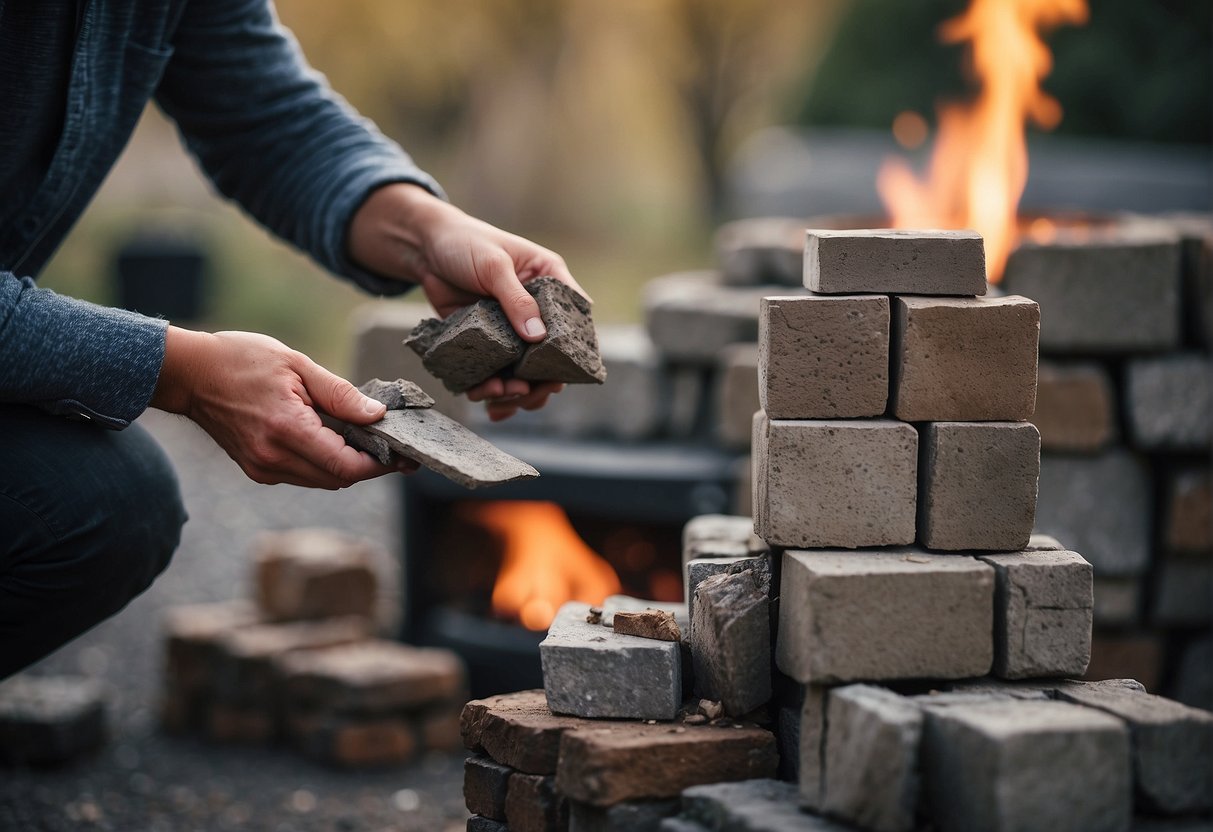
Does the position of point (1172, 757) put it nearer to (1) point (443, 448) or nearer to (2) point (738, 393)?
(1) point (443, 448)

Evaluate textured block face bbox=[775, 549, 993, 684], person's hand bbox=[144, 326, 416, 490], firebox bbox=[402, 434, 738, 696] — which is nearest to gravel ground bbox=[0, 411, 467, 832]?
firebox bbox=[402, 434, 738, 696]

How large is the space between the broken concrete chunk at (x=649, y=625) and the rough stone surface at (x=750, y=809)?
321 millimetres

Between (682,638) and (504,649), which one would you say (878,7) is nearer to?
(504,649)

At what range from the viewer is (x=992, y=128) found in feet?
14.1

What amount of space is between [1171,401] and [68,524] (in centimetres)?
313

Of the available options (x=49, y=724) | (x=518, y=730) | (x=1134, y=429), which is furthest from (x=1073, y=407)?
(x=49, y=724)

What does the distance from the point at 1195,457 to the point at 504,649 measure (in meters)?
2.32

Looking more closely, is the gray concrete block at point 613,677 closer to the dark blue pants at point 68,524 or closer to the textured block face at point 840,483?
the textured block face at point 840,483

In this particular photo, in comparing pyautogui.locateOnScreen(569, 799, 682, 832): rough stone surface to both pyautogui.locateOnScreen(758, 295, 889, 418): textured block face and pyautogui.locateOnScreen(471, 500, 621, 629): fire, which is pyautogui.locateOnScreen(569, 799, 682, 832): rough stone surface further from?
pyautogui.locateOnScreen(471, 500, 621, 629): fire

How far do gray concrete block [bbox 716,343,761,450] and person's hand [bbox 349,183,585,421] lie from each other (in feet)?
3.71

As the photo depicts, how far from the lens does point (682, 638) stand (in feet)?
8.65

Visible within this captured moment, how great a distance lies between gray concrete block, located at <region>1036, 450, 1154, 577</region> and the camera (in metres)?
4.05

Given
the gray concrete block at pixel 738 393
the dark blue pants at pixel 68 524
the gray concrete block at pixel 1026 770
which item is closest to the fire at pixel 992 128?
the gray concrete block at pixel 738 393

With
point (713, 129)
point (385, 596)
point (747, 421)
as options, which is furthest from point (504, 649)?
point (713, 129)
